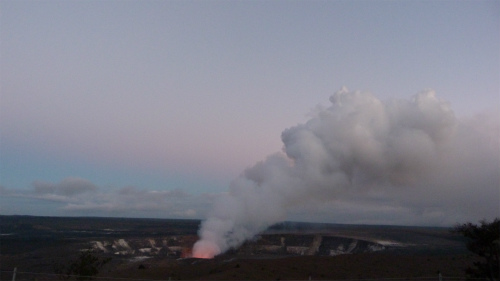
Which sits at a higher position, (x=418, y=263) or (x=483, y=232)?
(x=483, y=232)

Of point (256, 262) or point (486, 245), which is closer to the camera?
point (486, 245)

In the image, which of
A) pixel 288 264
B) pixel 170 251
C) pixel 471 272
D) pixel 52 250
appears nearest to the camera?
pixel 471 272

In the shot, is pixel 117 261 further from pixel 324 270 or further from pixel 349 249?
pixel 349 249

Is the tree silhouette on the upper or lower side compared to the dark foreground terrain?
upper

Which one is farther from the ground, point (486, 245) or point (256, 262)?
point (486, 245)

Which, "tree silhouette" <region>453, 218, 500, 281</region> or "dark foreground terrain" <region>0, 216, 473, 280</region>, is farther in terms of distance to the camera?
"dark foreground terrain" <region>0, 216, 473, 280</region>

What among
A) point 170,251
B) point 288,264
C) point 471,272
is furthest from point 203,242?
point 471,272

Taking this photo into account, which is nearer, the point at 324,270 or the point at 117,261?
the point at 324,270

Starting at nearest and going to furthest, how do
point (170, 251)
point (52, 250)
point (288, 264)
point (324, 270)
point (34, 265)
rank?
1. point (324, 270)
2. point (288, 264)
3. point (34, 265)
4. point (52, 250)
5. point (170, 251)

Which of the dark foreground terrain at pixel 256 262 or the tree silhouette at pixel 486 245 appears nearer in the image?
the tree silhouette at pixel 486 245

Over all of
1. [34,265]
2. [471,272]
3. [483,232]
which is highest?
[483,232]

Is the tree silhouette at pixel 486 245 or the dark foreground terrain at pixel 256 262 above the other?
the tree silhouette at pixel 486 245
